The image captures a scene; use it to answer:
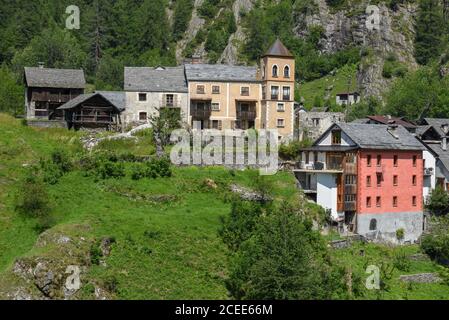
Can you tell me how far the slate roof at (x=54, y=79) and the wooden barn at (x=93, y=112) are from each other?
19.7 ft

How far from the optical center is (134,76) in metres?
88.8

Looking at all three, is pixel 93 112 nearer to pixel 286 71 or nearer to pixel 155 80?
pixel 155 80

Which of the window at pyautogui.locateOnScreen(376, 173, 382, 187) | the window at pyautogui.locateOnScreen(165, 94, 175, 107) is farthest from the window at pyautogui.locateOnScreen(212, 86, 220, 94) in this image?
the window at pyautogui.locateOnScreen(376, 173, 382, 187)

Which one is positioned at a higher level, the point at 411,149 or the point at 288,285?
the point at 411,149

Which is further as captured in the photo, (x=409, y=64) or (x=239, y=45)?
(x=239, y=45)

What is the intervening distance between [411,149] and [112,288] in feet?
113

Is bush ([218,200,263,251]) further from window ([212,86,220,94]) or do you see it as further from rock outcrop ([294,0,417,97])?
rock outcrop ([294,0,417,97])

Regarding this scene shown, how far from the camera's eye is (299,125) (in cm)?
8888

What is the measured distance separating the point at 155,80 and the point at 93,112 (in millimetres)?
7880

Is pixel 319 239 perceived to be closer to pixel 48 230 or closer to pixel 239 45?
pixel 48 230

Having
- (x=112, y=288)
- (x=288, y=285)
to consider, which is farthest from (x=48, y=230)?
(x=288, y=285)

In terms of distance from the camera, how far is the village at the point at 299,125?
7150 centimetres

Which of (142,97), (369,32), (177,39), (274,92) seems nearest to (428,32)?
(369,32)

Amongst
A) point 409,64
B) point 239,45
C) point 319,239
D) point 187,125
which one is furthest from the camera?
point 239,45
